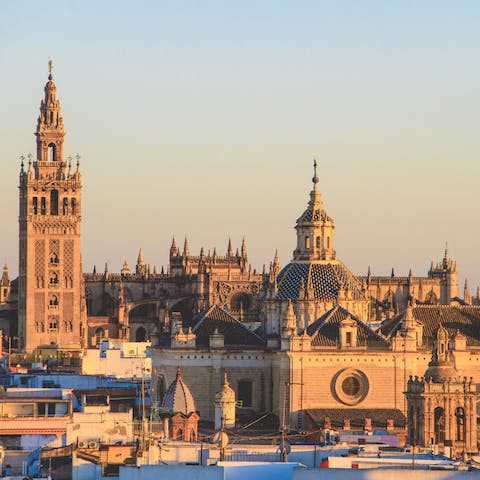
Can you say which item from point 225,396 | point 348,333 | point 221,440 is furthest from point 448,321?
point 221,440

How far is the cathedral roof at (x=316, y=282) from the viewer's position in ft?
390

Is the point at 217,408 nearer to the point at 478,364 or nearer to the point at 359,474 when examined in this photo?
the point at 478,364

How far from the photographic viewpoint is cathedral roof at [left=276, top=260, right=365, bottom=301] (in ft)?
390

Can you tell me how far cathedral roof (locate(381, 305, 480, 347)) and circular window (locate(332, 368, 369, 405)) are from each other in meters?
4.20

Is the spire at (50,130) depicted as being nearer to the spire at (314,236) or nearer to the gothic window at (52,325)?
the gothic window at (52,325)

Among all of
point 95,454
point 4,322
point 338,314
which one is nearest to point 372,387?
point 338,314

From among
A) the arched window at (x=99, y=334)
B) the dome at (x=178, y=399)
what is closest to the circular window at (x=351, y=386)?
the dome at (x=178, y=399)

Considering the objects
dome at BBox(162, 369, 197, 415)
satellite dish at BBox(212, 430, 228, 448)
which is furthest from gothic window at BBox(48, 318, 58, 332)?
Result: satellite dish at BBox(212, 430, 228, 448)

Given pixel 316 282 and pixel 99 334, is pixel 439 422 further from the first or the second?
Answer: pixel 99 334

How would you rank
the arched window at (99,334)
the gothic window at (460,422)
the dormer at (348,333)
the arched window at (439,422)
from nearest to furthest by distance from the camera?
the arched window at (439,422) → the gothic window at (460,422) → the dormer at (348,333) → the arched window at (99,334)

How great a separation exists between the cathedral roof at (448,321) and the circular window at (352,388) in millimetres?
4196

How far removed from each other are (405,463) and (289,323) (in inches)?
1777

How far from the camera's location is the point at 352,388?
11338 cm

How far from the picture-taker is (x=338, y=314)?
377 ft
